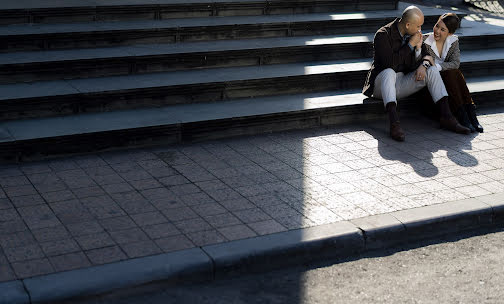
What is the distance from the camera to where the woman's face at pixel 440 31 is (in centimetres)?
871

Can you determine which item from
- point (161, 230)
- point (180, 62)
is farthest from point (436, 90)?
point (161, 230)

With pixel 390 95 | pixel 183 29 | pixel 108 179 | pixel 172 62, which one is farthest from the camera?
pixel 183 29

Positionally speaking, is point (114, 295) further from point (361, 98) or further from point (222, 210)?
point (361, 98)

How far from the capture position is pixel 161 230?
5.70 meters

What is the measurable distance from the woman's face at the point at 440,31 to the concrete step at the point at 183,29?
2.06 m

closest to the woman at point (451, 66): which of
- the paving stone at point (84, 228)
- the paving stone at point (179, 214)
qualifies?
the paving stone at point (179, 214)

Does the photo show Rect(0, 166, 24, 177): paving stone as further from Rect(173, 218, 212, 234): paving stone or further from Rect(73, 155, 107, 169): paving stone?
Rect(173, 218, 212, 234): paving stone

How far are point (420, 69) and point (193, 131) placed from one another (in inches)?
105

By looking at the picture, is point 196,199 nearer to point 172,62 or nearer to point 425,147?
point 425,147

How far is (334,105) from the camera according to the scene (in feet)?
27.9

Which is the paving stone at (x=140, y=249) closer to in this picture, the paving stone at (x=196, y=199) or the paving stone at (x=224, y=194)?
the paving stone at (x=196, y=199)

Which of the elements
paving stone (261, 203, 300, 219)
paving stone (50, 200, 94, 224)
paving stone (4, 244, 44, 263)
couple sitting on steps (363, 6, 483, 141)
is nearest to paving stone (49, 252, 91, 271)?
paving stone (4, 244, 44, 263)

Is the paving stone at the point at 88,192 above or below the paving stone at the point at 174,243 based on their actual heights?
above

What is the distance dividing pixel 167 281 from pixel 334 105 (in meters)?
3.98
